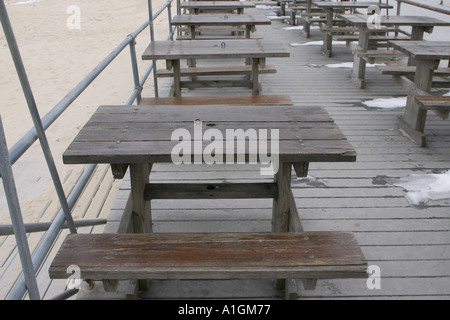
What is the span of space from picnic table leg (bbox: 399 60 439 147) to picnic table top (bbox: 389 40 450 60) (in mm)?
138

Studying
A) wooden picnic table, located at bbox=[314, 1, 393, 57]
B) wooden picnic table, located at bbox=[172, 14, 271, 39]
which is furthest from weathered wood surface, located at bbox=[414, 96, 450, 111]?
wooden picnic table, located at bbox=[314, 1, 393, 57]

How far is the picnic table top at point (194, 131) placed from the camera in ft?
6.75

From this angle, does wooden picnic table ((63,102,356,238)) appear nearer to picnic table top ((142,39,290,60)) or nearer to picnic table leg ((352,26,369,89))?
picnic table top ((142,39,290,60))

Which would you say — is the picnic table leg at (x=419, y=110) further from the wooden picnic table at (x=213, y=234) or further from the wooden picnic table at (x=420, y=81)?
the wooden picnic table at (x=213, y=234)

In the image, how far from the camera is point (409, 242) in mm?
2742

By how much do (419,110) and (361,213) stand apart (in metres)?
1.65

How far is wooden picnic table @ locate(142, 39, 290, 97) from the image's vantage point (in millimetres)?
4199

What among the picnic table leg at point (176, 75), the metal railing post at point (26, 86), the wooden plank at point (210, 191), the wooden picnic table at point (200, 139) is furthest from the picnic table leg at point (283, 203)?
the picnic table leg at point (176, 75)

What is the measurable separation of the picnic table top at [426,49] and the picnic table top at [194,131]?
1906 millimetres

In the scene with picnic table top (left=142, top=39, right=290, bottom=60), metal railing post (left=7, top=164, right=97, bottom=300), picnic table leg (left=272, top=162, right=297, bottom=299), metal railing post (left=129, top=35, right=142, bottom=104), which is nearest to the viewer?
metal railing post (left=7, top=164, right=97, bottom=300)

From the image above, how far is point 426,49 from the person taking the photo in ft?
13.6
